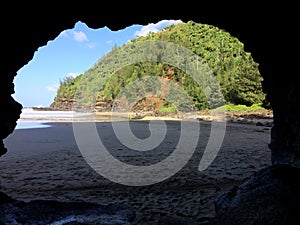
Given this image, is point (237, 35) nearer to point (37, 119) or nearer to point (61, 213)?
point (61, 213)

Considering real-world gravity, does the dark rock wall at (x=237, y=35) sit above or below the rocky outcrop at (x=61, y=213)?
above

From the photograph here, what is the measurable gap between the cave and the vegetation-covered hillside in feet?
88.0

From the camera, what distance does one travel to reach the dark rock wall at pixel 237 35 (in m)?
4.25

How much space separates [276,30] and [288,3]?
816mm

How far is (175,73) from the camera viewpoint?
53.2m

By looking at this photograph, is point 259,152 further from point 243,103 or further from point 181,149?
point 243,103

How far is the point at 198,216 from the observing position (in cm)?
446

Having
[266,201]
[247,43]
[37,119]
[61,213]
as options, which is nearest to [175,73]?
[37,119]

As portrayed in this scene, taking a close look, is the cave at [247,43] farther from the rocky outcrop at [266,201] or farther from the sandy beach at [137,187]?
the sandy beach at [137,187]

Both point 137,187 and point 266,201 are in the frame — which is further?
point 137,187

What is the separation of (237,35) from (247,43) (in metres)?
0.29

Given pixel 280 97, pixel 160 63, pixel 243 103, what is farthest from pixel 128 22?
pixel 160 63

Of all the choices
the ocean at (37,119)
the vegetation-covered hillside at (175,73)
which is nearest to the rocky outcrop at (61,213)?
the ocean at (37,119)

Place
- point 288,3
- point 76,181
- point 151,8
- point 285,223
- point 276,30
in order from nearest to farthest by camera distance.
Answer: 1. point 285,223
2. point 288,3
3. point 276,30
4. point 151,8
5. point 76,181
